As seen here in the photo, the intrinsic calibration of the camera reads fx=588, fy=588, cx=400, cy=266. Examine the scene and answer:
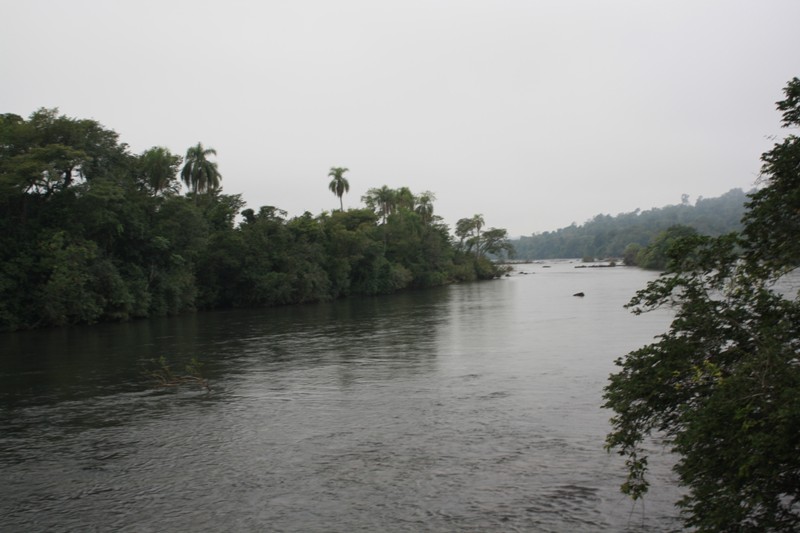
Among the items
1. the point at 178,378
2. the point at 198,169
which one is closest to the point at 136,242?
the point at 198,169

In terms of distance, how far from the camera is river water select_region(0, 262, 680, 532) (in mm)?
10898

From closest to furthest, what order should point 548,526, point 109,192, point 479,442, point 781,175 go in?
point 781,175 → point 548,526 → point 479,442 → point 109,192

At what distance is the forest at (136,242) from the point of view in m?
45.2

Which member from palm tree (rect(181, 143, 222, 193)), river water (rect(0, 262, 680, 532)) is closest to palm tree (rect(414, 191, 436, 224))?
palm tree (rect(181, 143, 222, 193))

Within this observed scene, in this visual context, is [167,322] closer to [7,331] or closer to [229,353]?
[7,331]

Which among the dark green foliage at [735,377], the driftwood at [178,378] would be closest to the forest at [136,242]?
the driftwood at [178,378]

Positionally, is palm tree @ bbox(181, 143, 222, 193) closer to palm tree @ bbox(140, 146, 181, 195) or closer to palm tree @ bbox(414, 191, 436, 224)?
palm tree @ bbox(140, 146, 181, 195)

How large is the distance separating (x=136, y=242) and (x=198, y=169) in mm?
22280

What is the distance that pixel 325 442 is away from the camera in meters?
15.1

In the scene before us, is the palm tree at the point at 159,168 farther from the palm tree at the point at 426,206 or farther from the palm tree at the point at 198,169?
the palm tree at the point at 426,206

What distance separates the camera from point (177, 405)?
64.3 feet

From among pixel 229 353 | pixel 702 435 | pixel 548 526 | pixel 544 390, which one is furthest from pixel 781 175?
pixel 229 353

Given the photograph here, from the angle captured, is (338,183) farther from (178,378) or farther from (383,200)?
(178,378)

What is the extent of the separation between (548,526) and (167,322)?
45.7 m
